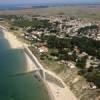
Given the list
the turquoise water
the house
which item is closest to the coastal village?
the house

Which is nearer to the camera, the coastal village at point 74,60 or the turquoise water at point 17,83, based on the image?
the turquoise water at point 17,83

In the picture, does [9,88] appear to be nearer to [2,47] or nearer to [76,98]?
[76,98]

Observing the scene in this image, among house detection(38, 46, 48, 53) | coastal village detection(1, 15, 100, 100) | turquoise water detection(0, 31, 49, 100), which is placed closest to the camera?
turquoise water detection(0, 31, 49, 100)

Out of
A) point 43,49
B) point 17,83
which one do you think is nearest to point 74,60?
point 43,49

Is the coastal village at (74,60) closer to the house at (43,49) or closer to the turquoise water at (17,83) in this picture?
the house at (43,49)

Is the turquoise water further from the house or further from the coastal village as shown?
the house

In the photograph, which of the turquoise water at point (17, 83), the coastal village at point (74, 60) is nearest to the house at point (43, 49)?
the coastal village at point (74, 60)

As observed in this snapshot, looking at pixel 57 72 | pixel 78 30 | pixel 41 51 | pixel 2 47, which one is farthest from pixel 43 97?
pixel 78 30

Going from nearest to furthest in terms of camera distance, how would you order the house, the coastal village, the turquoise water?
the turquoise water, the coastal village, the house
